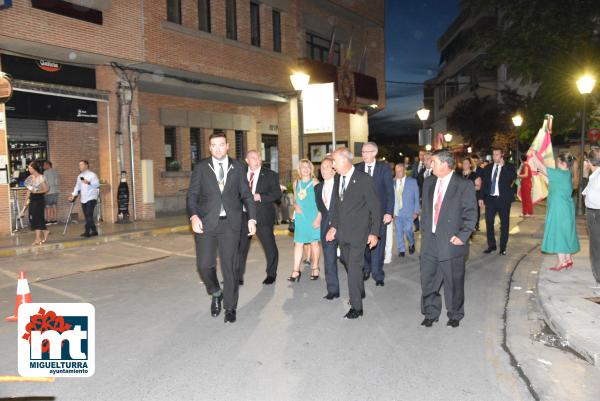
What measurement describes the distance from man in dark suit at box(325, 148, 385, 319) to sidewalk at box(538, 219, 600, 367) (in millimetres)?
2127

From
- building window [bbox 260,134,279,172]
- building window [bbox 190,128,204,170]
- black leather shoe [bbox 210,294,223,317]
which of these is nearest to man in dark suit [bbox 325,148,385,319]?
black leather shoe [bbox 210,294,223,317]

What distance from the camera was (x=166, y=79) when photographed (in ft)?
59.8

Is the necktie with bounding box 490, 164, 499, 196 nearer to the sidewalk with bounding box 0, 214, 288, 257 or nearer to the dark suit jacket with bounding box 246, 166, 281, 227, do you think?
the dark suit jacket with bounding box 246, 166, 281, 227

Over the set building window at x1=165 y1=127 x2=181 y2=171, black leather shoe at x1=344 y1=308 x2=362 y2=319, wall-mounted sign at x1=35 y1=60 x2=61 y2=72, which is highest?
wall-mounted sign at x1=35 y1=60 x2=61 y2=72

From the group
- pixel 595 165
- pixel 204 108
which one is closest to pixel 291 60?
pixel 204 108

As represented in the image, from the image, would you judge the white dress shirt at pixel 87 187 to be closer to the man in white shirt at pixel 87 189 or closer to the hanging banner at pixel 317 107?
the man in white shirt at pixel 87 189

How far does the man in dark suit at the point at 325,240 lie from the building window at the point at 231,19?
1438cm

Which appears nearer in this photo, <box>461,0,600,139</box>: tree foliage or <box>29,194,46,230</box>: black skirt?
<box>29,194,46,230</box>: black skirt

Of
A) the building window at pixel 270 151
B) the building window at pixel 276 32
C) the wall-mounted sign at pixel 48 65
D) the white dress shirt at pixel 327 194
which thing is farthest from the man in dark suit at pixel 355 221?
the building window at pixel 270 151

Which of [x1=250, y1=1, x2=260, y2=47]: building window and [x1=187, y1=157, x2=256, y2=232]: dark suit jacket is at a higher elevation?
[x1=250, y1=1, x2=260, y2=47]: building window

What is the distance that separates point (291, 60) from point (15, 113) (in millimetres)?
11634

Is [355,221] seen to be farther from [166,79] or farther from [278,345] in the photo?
[166,79]

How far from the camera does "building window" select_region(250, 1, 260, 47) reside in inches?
853

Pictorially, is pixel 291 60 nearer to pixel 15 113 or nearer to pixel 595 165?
pixel 15 113
